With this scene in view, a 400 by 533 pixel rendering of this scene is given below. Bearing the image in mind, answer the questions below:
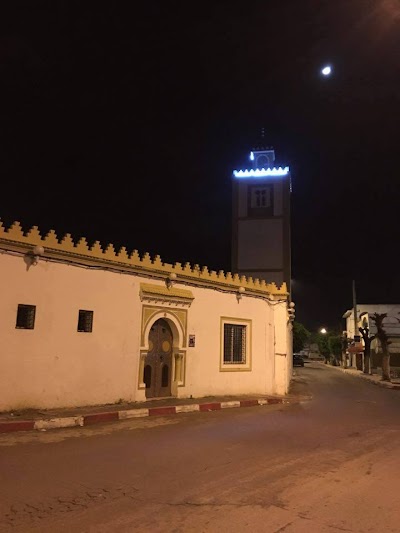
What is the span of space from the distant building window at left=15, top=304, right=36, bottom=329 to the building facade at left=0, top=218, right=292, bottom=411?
2 cm

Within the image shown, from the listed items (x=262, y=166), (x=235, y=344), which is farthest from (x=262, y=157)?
(x=235, y=344)

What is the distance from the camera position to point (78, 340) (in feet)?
35.6

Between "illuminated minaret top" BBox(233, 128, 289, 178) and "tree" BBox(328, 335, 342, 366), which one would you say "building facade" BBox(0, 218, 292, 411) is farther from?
"tree" BBox(328, 335, 342, 366)

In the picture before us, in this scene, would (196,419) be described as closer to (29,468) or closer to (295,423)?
(295,423)

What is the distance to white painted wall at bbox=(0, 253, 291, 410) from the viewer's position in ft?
32.0

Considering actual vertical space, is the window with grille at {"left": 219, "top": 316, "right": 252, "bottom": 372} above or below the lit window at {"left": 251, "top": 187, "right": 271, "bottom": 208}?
below

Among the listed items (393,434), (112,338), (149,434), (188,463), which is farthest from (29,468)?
(393,434)

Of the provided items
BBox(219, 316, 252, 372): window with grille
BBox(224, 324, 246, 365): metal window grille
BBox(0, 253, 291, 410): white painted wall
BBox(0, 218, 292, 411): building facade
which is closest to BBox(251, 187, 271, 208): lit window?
BBox(0, 218, 292, 411): building facade

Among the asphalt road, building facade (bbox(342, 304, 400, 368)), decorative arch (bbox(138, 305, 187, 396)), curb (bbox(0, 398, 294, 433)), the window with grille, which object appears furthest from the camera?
building facade (bbox(342, 304, 400, 368))

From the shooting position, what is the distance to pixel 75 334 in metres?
10.8

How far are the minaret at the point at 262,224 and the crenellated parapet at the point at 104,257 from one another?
13.9 meters

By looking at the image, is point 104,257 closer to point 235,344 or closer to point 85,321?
point 85,321

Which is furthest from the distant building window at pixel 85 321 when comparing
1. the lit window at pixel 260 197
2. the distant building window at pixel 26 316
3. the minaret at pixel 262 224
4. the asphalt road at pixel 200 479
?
the lit window at pixel 260 197

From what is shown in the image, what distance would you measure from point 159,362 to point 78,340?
9.65ft
